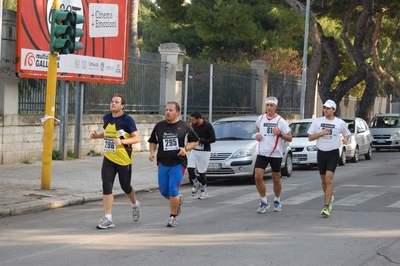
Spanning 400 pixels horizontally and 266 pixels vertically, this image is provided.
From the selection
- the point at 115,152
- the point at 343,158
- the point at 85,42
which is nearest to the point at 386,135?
the point at 343,158

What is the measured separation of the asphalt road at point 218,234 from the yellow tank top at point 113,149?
97cm

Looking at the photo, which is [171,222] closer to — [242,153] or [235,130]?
[242,153]

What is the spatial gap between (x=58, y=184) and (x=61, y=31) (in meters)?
3.39

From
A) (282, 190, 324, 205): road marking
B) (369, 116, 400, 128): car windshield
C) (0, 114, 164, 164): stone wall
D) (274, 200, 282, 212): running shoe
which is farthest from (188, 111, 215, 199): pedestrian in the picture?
(369, 116, 400, 128): car windshield

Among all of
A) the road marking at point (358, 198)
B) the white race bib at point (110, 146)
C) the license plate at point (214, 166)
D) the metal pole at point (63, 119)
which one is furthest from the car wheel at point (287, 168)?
the white race bib at point (110, 146)

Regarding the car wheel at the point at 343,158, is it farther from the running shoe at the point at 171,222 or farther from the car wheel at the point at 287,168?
the running shoe at the point at 171,222

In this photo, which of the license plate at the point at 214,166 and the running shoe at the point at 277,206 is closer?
the running shoe at the point at 277,206

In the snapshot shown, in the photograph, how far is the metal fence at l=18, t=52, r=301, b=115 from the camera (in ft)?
65.3

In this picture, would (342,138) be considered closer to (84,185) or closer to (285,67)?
(84,185)

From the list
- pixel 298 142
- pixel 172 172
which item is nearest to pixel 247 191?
pixel 172 172

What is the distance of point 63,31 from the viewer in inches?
545

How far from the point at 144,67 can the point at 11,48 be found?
22.9 feet

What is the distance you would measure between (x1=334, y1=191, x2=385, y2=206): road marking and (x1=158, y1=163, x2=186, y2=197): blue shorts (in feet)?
12.7

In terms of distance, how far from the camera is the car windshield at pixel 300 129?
22.8 meters
